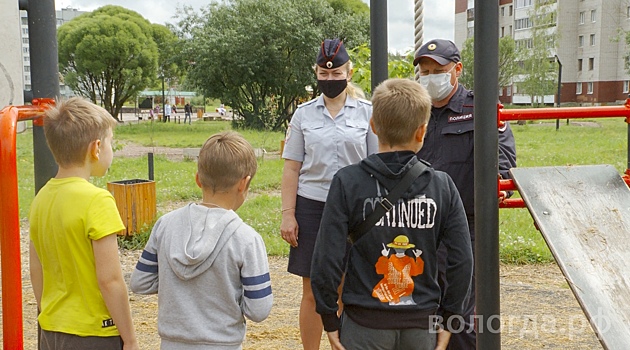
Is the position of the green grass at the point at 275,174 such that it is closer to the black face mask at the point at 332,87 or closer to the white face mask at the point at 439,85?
the black face mask at the point at 332,87

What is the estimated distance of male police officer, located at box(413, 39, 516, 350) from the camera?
116 inches

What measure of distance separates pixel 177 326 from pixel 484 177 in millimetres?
1119

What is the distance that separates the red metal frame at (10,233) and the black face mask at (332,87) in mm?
1458

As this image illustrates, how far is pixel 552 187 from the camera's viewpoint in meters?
2.66

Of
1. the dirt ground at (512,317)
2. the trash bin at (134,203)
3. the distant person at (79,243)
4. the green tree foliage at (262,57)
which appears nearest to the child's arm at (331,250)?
the distant person at (79,243)

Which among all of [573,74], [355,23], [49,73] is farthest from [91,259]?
[573,74]

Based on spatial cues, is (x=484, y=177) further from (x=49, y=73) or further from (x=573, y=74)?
(x=573, y=74)

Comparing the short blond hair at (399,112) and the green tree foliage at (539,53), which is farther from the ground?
the green tree foliage at (539,53)

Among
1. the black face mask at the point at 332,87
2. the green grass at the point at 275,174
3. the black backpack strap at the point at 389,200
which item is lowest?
the green grass at the point at 275,174

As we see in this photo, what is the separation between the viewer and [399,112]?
88.0 inches

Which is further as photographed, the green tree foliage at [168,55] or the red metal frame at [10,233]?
the green tree foliage at [168,55]

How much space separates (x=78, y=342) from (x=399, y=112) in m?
1.23

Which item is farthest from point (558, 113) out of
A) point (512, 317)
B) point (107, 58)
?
point (107, 58)

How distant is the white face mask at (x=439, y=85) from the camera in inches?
118
